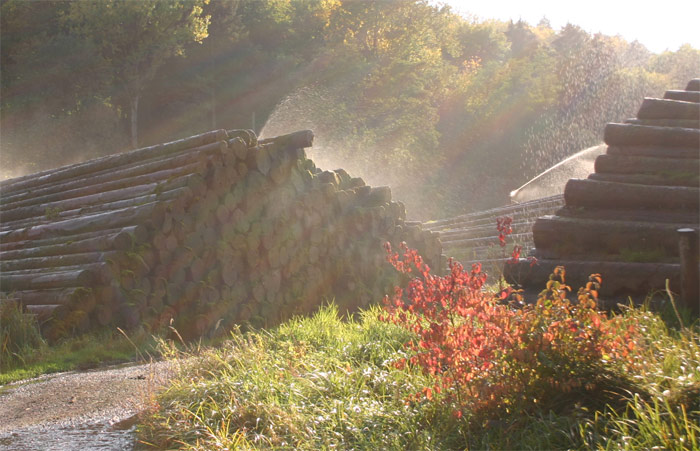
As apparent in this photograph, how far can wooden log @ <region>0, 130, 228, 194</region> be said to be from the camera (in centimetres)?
905

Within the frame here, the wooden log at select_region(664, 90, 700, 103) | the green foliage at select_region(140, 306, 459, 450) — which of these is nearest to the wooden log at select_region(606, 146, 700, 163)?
the wooden log at select_region(664, 90, 700, 103)

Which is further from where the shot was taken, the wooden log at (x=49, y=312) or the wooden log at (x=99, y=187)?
the wooden log at (x=99, y=187)

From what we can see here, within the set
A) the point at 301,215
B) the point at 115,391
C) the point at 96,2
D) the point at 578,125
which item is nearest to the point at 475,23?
the point at 578,125

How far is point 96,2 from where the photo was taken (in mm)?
30141

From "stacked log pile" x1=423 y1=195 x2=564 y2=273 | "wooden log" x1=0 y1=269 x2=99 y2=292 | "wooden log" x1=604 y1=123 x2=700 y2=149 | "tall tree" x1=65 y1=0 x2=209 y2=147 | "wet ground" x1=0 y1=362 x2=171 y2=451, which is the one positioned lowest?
"stacked log pile" x1=423 y1=195 x2=564 y2=273

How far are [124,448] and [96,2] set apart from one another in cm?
2985

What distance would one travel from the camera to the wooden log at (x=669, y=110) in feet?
27.1

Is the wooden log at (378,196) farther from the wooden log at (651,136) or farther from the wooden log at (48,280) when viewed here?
the wooden log at (48,280)

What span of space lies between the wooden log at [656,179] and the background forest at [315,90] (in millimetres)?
20076

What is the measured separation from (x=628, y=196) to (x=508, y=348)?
4.28 meters

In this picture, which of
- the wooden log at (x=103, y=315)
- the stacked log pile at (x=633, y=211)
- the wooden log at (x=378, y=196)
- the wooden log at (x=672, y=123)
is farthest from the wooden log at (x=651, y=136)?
the wooden log at (x=103, y=315)

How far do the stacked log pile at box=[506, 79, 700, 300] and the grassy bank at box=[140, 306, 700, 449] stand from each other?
1.70m

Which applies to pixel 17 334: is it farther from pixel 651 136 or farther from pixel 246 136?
pixel 651 136

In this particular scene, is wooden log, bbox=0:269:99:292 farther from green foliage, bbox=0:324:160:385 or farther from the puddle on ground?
the puddle on ground
